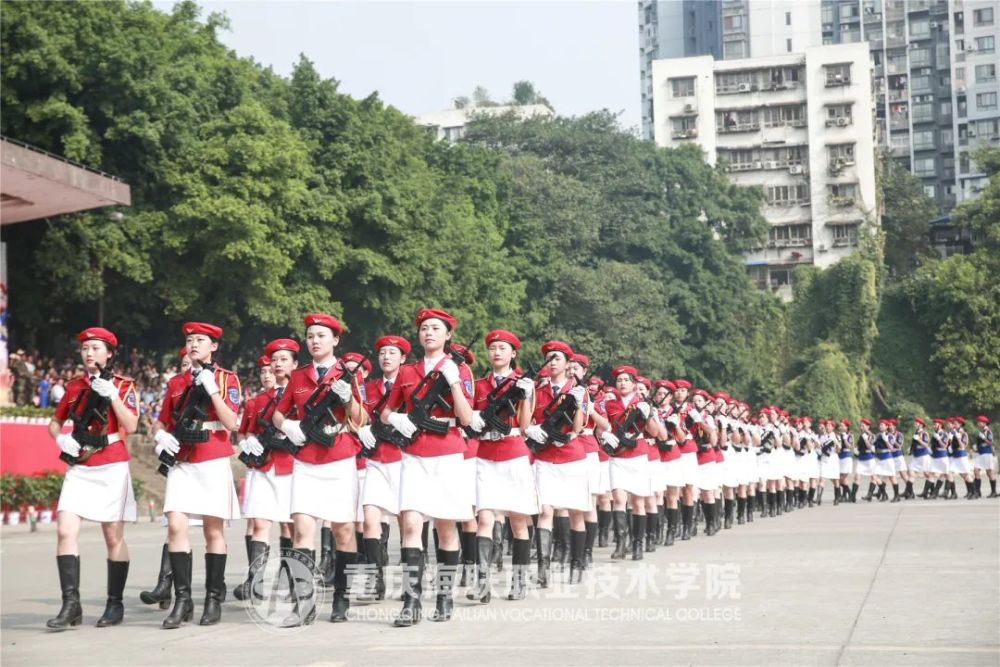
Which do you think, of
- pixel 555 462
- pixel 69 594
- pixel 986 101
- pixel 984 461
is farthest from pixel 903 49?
pixel 69 594

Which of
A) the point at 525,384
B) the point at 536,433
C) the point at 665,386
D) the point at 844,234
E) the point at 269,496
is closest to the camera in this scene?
the point at 525,384

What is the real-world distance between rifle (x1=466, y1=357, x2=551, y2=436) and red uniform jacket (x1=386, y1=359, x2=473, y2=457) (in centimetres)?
74

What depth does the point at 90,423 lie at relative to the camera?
421 inches

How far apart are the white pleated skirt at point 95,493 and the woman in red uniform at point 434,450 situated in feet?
6.72

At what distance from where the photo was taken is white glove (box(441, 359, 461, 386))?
10344 mm

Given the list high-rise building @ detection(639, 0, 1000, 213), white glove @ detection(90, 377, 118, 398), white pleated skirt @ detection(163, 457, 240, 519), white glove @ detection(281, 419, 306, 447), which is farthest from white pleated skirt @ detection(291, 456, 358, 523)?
high-rise building @ detection(639, 0, 1000, 213)

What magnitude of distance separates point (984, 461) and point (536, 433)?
23659 mm

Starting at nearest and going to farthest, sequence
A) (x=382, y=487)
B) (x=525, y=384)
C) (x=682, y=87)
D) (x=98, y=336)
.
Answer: (x=98, y=336) < (x=525, y=384) < (x=382, y=487) < (x=682, y=87)

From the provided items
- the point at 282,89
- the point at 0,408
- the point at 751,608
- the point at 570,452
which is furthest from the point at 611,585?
the point at 282,89

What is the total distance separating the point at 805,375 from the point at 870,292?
629 centimetres

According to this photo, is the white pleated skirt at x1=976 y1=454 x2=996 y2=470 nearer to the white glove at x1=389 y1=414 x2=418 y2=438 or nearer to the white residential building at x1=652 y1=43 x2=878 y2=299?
the white glove at x1=389 y1=414 x2=418 y2=438

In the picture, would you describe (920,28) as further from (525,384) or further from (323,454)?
(323,454)

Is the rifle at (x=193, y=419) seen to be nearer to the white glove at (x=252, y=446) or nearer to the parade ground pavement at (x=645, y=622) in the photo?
the white glove at (x=252, y=446)

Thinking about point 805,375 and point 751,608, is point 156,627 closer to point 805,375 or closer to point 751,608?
point 751,608
